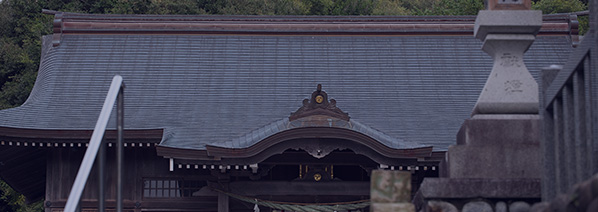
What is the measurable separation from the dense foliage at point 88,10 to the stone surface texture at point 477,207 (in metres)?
19.4

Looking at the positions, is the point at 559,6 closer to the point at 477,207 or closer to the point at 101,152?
the point at 477,207

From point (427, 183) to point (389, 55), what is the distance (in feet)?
31.7

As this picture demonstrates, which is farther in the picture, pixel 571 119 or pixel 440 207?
pixel 440 207

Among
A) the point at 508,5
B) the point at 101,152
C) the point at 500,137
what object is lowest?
the point at 101,152

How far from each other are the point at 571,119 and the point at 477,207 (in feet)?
4.00

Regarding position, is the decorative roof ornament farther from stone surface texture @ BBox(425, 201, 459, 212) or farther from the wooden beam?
stone surface texture @ BBox(425, 201, 459, 212)

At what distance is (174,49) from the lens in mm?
16281

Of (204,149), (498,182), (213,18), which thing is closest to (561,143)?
(498,182)

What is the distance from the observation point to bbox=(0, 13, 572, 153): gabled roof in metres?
13.6

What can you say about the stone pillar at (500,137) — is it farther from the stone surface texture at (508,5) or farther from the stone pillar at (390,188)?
the stone pillar at (390,188)

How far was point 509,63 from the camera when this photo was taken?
739 cm

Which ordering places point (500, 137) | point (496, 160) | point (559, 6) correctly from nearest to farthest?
point (496, 160) < point (500, 137) < point (559, 6)

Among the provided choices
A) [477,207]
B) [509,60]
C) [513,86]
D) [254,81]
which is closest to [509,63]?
[509,60]

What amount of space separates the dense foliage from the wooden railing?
19715 millimetres
